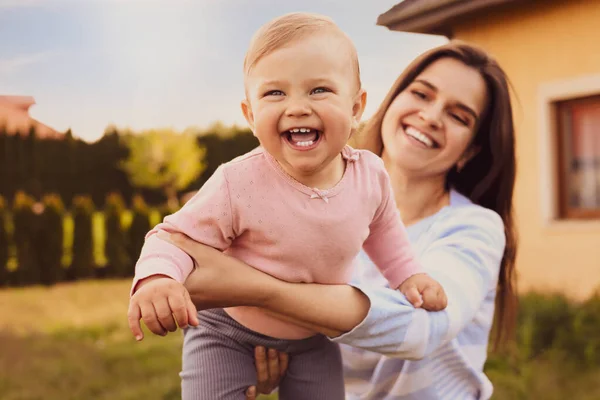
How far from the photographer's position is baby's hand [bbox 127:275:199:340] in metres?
1.32

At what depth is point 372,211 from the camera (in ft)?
5.56

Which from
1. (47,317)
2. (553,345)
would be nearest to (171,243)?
(553,345)

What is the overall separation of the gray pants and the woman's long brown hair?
0.97 meters

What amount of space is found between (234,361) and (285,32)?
0.76 meters

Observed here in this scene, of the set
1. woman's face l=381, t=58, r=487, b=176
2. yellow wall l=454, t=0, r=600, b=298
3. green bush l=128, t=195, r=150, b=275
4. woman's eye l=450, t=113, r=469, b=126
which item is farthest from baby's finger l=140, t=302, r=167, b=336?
green bush l=128, t=195, r=150, b=275

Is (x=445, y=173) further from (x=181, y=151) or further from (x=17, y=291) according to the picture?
(x=181, y=151)

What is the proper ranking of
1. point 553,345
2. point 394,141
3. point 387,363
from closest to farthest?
1. point 387,363
2. point 394,141
3. point 553,345

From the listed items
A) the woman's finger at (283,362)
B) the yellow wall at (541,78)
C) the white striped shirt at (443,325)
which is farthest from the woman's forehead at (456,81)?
the yellow wall at (541,78)

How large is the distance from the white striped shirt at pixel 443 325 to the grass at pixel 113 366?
A: 3155 mm

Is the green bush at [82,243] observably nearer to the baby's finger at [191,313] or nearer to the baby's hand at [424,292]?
the baby's hand at [424,292]

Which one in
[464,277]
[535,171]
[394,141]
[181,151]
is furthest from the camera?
[181,151]

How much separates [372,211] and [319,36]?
412 mm

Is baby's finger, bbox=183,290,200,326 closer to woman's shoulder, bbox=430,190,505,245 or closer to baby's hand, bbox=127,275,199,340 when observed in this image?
baby's hand, bbox=127,275,199,340

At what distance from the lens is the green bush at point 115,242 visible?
1264 cm
